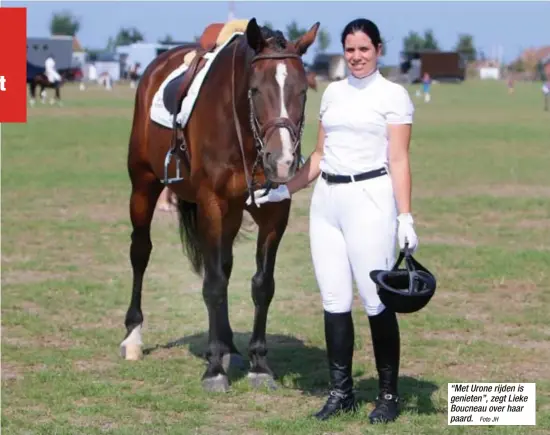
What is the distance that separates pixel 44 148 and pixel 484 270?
16.4m

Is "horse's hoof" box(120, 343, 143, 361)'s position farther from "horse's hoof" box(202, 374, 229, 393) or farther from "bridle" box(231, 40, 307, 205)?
"bridle" box(231, 40, 307, 205)

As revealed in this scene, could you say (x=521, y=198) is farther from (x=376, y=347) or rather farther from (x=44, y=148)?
(x=44, y=148)

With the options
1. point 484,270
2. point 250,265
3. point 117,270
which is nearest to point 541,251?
point 484,270

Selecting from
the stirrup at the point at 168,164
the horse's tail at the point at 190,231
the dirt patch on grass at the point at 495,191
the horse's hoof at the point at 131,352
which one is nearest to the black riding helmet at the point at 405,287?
the stirrup at the point at 168,164

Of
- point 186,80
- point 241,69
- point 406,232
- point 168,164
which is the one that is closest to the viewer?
point 406,232

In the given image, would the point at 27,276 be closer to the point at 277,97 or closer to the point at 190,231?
the point at 190,231

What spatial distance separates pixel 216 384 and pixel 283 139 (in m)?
1.76

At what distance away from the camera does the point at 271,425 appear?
5992 mm

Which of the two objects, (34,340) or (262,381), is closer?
(262,381)

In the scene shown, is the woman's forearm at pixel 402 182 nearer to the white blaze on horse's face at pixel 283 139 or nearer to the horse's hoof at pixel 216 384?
the white blaze on horse's face at pixel 283 139

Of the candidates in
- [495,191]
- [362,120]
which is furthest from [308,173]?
[495,191]

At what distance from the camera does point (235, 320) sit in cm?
908

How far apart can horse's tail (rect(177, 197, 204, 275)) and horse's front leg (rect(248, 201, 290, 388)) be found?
4.35 ft

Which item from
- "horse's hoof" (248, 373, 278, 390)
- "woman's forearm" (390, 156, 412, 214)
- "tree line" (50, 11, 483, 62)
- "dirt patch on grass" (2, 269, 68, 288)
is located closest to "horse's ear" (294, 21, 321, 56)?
"woman's forearm" (390, 156, 412, 214)
